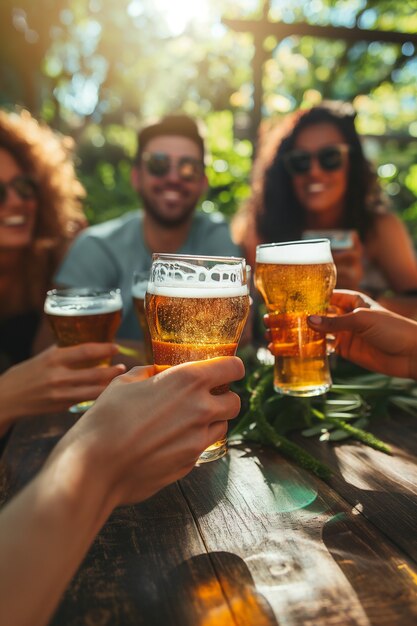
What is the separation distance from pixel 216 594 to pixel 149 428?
293 millimetres

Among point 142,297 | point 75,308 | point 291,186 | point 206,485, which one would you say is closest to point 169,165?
point 291,186

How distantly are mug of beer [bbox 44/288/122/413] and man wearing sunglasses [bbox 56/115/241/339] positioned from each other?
1.92 m

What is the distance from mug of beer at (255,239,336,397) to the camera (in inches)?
62.6

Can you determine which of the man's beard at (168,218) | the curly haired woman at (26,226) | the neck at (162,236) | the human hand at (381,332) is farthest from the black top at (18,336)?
the human hand at (381,332)

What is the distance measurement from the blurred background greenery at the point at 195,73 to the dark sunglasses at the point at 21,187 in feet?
15.4

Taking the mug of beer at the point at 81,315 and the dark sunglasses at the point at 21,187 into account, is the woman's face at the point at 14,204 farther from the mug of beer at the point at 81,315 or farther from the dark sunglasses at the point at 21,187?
the mug of beer at the point at 81,315

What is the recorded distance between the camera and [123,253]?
12.9ft

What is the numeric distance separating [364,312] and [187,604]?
3.18 feet

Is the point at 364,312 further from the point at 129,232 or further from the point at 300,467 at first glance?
the point at 129,232

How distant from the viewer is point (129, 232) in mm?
4121

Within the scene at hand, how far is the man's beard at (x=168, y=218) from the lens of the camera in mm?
4211

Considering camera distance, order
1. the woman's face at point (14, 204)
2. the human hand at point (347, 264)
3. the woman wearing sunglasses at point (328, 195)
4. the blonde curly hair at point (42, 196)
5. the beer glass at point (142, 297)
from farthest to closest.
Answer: the woman wearing sunglasses at point (328, 195) → the blonde curly hair at point (42, 196) → the woman's face at point (14, 204) → the human hand at point (347, 264) → the beer glass at point (142, 297)

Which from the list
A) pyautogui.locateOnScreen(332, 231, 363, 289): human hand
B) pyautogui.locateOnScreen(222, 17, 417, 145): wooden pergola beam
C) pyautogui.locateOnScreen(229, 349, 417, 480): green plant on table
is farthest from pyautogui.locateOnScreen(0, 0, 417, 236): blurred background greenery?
pyautogui.locateOnScreen(229, 349, 417, 480): green plant on table

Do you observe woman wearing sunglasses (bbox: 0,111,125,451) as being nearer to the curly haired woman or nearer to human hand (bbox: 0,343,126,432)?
the curly haired woman
